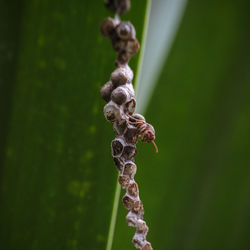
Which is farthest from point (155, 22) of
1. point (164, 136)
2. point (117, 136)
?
point (117, 136)

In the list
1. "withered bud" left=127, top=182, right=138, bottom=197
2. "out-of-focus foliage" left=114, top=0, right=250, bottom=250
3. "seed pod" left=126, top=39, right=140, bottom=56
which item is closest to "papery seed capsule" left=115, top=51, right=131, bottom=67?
"seed pod" left=126, top=39, right=140, bottom=56

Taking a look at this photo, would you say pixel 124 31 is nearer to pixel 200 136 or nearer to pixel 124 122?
pixel 124 122

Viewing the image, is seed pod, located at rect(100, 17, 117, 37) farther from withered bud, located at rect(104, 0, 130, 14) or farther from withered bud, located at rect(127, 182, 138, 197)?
withered bud, located at rect(127, 182, 138, 197)

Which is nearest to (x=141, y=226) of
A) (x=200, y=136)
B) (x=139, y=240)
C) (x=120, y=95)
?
(x=139, y=240)

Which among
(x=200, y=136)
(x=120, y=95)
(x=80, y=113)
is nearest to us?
(x=120, y=95)

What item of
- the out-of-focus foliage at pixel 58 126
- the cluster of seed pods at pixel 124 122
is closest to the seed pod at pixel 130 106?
the cluster of seed pods at pixel 124 122

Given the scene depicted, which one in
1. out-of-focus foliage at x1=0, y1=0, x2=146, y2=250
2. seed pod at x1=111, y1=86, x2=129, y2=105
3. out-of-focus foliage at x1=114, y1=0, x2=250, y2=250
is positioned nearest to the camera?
seed pod at x1=111, y1=86, x2=129, y2=105

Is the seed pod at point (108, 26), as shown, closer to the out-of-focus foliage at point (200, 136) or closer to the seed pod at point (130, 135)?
the seed pod at point (130, 135)

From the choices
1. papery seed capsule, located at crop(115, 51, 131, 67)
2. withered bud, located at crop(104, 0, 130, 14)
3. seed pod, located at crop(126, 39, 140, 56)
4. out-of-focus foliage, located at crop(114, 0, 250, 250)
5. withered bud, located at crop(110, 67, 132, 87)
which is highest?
withered bud, located at crop(104, 0, 130, 14)
